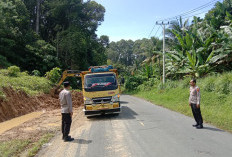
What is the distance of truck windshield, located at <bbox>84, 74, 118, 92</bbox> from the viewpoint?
10.5 metres

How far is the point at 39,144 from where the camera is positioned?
6.24 m

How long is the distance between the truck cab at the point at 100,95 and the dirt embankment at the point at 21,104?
14.7 feet

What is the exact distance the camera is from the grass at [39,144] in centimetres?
555

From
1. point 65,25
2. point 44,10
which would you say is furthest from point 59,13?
point 44,10

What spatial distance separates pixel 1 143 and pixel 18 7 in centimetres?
2647

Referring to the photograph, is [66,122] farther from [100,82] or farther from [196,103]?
[196,103]

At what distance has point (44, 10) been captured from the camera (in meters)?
38.3

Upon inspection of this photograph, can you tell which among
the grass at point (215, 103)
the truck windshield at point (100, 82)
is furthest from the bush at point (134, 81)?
the truck windshield at point (100, 82)

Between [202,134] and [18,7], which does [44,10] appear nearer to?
[18,7]

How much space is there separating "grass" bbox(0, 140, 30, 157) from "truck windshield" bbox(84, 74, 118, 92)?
178 inches

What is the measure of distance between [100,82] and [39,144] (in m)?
5.23

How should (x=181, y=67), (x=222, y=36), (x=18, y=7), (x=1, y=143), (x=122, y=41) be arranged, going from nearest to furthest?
(x=1, y=143) < (x=222, y=36) < (x=181, y=67) < (x=18, y=7) < (x=122, y=41)

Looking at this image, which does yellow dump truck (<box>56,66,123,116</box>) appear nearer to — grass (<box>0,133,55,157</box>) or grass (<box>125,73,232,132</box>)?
grass (<box>0,133,55,157</box>)

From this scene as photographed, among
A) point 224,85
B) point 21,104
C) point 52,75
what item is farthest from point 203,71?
point 21,104
